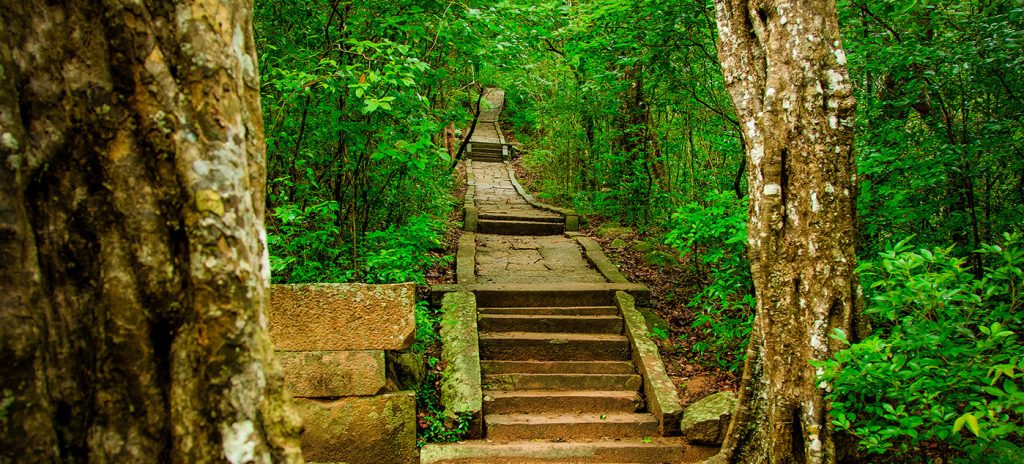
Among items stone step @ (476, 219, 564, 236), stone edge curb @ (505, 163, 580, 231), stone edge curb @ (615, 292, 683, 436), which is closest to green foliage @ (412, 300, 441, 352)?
stone edge curb @ (615, 292, 683, 436)

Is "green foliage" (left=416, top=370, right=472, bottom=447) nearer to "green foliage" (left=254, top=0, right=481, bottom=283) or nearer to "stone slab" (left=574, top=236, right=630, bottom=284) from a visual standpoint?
"green foliage" (left=254, top=0, right=481, bottom=283)

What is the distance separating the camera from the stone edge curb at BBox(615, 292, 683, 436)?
502 centimetres

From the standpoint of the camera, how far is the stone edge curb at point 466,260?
7.32 meters

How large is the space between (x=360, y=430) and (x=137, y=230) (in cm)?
359

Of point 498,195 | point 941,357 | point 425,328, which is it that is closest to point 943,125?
point 941,357

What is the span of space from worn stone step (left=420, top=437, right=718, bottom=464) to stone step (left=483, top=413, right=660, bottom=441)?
11 cm

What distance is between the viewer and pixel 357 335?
4504 millimetres

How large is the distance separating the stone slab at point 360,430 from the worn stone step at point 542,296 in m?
2.24

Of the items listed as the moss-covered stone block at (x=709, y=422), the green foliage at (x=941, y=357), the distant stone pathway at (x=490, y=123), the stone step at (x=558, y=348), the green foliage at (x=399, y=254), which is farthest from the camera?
the distant stone pathway at (x=490, y=123)

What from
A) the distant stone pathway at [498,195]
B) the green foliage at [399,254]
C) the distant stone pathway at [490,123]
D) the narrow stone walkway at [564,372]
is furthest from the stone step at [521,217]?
the distant stone pathway at [490,123]

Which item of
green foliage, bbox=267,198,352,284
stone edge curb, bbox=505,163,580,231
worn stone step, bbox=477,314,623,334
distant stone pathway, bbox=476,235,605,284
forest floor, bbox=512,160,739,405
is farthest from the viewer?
stone edge curb, bbox=505,163,580,231

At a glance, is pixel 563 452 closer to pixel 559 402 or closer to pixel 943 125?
pixel 559 402

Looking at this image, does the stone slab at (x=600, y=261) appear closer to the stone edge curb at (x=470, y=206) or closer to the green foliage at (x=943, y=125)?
the stone edge curb at (x=470, y=206)

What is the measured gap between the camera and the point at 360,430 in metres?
4.54
